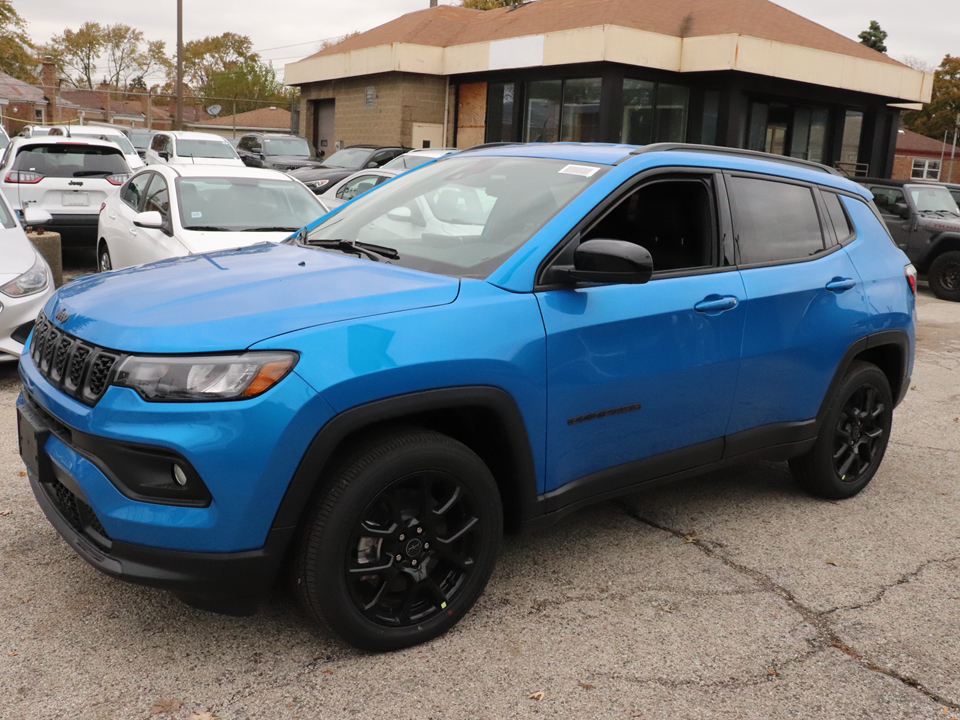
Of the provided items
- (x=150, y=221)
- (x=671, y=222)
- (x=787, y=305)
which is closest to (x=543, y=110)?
(x=150, y=221)

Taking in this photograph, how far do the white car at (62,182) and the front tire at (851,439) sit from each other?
9458mm

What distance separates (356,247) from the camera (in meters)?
3.94

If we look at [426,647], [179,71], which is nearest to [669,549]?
[426,647]

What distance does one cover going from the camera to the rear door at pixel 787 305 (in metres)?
4.21

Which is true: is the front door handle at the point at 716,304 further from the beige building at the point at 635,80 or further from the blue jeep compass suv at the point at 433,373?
the beige building at the point at 635,80

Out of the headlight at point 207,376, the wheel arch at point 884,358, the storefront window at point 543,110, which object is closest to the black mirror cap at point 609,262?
the headlight at point 207,376

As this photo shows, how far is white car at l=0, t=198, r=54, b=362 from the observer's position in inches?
249

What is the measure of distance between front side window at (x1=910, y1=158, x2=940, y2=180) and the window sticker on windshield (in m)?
66.0

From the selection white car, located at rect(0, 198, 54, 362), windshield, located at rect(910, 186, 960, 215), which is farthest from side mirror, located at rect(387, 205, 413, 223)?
windshield, located at rect(910, 186, 960, 215)

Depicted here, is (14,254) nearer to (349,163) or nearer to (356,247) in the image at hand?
(356,247)

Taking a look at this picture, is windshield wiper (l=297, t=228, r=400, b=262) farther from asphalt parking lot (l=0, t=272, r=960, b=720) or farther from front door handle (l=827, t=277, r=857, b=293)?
front door handle (l=827, t=277, r=857, b=293)

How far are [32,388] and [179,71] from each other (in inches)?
1448

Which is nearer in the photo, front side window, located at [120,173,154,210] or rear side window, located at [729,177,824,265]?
rear side window, located at [729,177,824,265]

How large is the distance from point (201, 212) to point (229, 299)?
5391 millimetres
